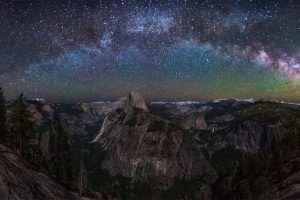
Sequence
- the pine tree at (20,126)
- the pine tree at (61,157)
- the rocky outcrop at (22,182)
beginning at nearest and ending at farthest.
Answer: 1. the rocky outcrop at (22,182)
2. the pine tree at (20,126)
3. the pine tree at (61,157)

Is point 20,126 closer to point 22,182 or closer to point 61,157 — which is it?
point 61,157

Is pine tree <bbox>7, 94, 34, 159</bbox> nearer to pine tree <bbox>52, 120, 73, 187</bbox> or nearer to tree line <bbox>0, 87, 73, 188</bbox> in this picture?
tree line <bbox>0, 87, 73, 188</bbox>

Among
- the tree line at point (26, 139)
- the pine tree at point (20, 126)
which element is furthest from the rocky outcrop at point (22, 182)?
the pine tree at point (20, 126)

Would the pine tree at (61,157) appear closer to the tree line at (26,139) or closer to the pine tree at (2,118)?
the tree line at (26,139)

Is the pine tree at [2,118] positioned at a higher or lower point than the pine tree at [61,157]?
higher

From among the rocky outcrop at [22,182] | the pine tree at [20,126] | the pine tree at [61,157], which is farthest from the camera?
the pine tree at [61,157]

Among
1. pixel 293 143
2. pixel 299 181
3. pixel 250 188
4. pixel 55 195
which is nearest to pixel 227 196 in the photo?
pixel 250 188
